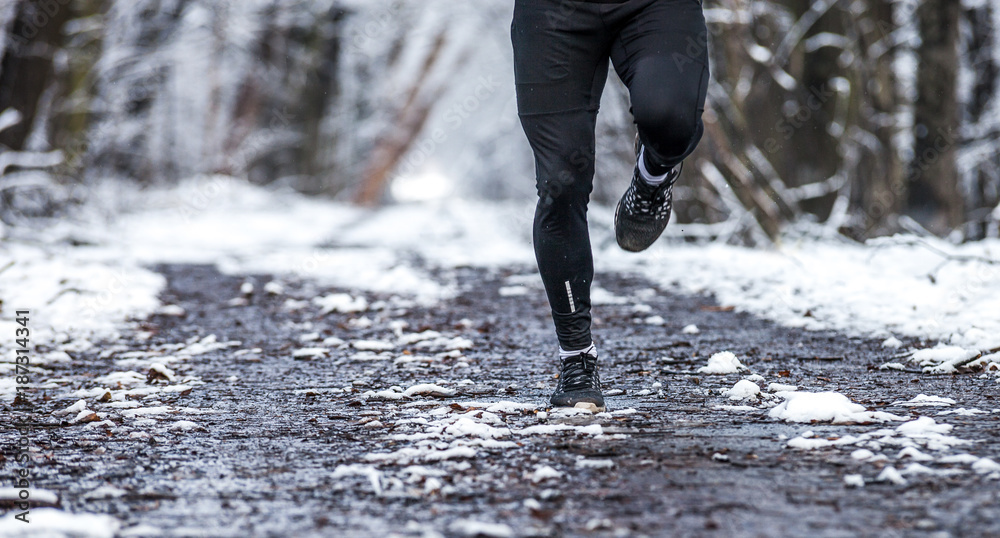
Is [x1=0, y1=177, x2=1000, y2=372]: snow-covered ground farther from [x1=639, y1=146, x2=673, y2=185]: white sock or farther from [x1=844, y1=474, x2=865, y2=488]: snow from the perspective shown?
[x1=844, y1=474, x2=865, y2=488]: snow

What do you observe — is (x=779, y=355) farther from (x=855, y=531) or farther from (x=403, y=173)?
(x=403, y=173)

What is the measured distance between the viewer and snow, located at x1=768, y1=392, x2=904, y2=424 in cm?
260

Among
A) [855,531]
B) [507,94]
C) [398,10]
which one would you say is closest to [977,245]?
[855,531]

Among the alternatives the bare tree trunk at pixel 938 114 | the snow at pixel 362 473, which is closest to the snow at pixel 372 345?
the snow at pixel 362 473

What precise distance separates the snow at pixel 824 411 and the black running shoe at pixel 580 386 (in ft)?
1.78

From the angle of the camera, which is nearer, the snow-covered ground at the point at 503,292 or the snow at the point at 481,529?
the snow at the point at 481,529

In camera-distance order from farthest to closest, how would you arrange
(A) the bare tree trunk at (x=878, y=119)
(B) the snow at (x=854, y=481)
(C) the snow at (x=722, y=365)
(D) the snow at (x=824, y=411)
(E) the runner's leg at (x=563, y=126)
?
(A) the bare tree trunk at (x=878, y=119) → (C) the snow at (x=722, y=365) → (E) the runner's leg at (x=563, y=126) → (D) the snow at (x=824, y=411) → (B) the snow at (x=854, y=481)

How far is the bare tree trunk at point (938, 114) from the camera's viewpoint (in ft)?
29.6

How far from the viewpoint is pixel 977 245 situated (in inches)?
266

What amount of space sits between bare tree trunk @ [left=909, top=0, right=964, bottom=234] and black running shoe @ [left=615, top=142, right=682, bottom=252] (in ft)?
21.9

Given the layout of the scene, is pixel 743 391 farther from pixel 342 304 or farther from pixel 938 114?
pixel 938 114

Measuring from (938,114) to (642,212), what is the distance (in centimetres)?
691

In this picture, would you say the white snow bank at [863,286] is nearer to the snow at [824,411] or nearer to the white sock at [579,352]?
the snow at [824,411]

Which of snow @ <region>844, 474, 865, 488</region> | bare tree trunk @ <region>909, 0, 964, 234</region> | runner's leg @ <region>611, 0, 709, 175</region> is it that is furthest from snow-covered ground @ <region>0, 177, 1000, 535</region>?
bare tree trunk @ <region>909, 0, 964, 234</region>
